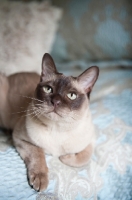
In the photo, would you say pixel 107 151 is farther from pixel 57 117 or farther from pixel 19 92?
pixel 19 92

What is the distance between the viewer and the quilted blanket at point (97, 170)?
0.96 meters

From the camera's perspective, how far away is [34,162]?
1.03 m

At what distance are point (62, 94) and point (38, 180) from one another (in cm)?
36

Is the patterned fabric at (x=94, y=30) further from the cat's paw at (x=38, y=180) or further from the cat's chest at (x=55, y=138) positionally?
the cat's paw at (x=38, y=180)

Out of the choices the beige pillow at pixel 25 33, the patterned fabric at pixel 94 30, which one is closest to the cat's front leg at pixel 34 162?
the beige pillow at pixel 25 33

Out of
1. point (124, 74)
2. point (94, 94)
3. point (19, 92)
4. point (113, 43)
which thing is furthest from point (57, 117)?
point (113, 43)

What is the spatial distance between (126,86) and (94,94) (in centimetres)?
21

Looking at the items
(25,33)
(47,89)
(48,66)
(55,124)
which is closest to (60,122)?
(55,124)

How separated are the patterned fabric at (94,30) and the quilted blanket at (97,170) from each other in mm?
562

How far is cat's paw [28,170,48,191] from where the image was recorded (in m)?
0.94

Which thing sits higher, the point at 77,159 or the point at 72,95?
the point at 72,95

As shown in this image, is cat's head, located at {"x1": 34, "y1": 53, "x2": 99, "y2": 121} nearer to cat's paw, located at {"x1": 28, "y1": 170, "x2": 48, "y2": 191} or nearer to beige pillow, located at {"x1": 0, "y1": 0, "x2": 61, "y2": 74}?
cat's paw, located at {"x1": 28, "y1": 170, "x2": 48, "y2": 191}

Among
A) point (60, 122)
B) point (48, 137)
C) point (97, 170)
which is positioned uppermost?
point (60, 122)

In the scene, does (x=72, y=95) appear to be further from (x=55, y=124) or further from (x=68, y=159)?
(x=68, y=159)
